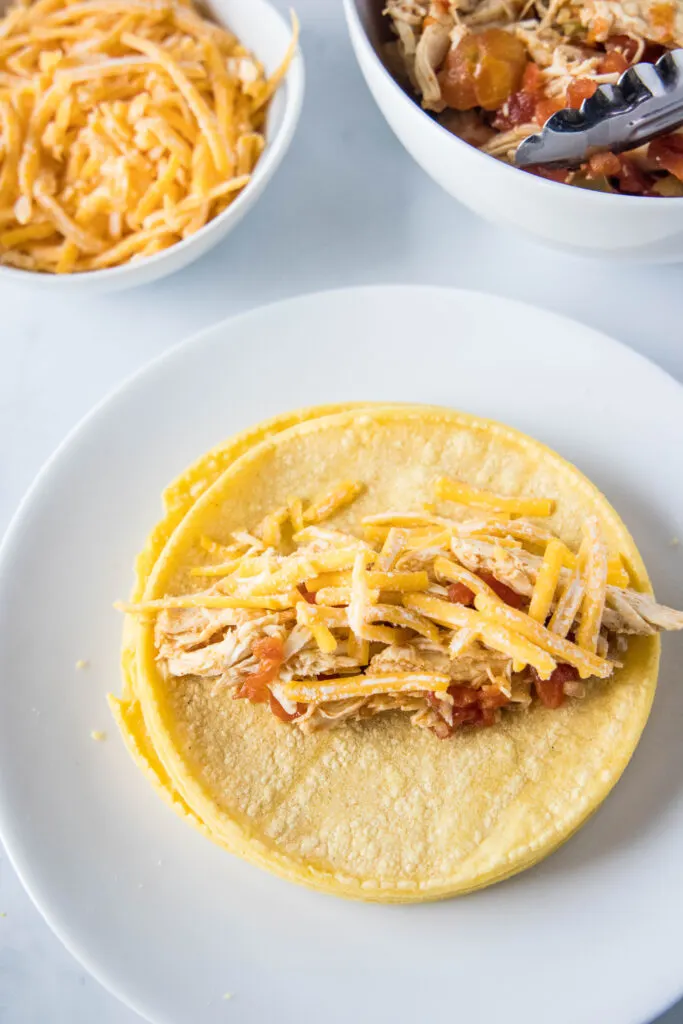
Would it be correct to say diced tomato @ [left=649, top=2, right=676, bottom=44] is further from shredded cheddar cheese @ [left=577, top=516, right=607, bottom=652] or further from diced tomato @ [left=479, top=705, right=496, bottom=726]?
diced tomato @ [left=479, top=705, right=496, bottom=726]

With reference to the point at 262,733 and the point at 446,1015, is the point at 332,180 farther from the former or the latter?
the point at 446,1015

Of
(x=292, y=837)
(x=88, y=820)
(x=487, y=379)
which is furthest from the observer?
(x=487, y=379)

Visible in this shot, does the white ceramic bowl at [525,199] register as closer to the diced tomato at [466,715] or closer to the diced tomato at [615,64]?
the diced tomato at [615,64]

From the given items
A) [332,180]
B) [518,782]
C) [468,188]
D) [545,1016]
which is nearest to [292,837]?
[518,782]

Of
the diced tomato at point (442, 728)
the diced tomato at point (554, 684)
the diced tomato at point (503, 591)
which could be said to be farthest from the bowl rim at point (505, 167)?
the diced tomato at point (442, 728)

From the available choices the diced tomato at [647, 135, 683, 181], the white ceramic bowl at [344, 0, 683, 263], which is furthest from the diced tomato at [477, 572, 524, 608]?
the diced tomato at [647, 135, 683, 181]
